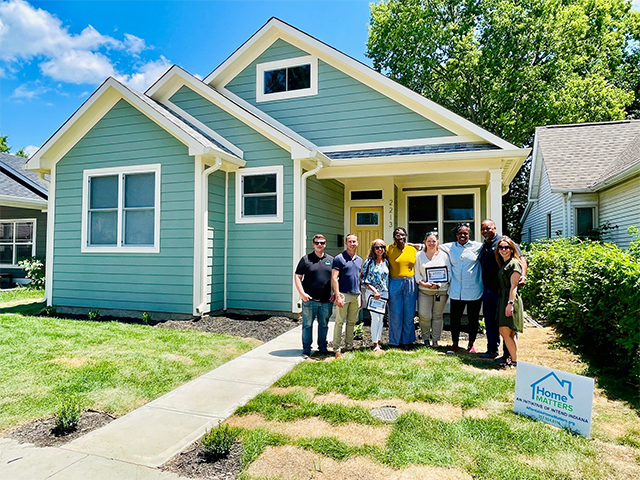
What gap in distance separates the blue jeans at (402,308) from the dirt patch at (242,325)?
212 centimetres

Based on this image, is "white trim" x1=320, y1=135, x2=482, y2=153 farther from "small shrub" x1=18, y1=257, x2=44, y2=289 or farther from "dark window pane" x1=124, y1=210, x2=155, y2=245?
"small shrub" x1=18, y1=257, x2=44, y2=289

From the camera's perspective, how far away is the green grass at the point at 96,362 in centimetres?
400

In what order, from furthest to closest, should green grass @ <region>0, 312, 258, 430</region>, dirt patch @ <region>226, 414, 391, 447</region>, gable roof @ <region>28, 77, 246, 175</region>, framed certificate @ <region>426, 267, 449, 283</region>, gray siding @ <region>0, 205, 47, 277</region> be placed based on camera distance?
gray siding @ <region>0, 205, 47, 277</region> < gable roof @ <region>28, 77, 246, 175</region> < framed certificate @ <region>426, 267, 449, 283</region> < green grass @ <region>0, 312, 258, 430</region> < dirt patch @ <region>226, 414, 391, 447</region>

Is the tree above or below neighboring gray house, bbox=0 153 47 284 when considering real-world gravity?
above

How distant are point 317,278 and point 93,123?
639 cm

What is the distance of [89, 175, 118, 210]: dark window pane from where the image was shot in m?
8.41

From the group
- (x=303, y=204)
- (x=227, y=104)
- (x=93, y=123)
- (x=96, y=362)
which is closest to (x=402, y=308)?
(x=303, y=204)

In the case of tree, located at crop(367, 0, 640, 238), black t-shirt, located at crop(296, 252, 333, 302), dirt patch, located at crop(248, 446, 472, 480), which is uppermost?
tree, located at crop(367, 0, 640, 238)

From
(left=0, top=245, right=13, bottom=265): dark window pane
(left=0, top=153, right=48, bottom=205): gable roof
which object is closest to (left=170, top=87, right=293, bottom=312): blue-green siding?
(left=0, top=153, right=48, bottom=205): gable roof

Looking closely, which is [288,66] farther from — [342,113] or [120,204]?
[120,204]

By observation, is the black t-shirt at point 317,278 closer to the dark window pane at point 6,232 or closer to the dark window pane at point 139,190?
the dark window pane at point 139,190

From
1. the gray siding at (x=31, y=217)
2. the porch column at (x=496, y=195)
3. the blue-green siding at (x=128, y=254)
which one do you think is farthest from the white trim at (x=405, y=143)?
the gray siding at (x=31, y=217)

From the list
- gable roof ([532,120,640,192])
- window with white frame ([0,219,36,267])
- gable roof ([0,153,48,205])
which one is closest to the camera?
gable roof ([532,120,640,192])

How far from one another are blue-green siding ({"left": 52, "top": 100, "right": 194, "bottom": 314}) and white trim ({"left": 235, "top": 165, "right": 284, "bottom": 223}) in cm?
103
